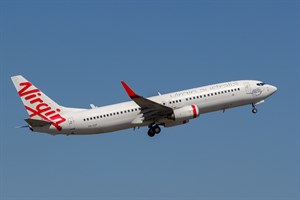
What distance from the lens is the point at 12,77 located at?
275 ft

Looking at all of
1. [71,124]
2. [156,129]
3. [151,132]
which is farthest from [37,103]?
[156,129]

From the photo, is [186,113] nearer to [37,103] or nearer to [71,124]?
[71,124]

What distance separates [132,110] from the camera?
81750mm

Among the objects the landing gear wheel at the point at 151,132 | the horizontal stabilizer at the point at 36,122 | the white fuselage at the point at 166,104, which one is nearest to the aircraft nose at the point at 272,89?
the white fuselage at the point at 166,104

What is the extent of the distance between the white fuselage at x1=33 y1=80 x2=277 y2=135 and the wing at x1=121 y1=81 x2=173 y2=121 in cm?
87

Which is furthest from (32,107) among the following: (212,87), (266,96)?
(266,96)

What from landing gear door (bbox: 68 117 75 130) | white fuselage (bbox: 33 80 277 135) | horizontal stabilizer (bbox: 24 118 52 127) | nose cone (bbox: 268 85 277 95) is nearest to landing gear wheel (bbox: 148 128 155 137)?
white fuselage (bbox: 33 80 277 135)

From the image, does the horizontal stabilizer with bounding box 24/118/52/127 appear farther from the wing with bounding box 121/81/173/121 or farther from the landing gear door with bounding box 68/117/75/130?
the wing with bounding box 121/81/173/121

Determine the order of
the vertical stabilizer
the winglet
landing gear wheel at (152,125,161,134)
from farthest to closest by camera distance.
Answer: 1. landing gear wheel at (152,125,161,134)
2. the vertical stabilizer
3. the winglet

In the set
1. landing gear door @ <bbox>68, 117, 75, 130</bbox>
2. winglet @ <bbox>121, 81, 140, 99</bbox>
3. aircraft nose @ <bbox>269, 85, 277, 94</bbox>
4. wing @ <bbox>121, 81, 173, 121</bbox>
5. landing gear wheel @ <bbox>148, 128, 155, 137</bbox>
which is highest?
aircraft nose @ <bbox>269, 85, 277, 94</bbox>

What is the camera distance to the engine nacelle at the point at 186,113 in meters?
81.1

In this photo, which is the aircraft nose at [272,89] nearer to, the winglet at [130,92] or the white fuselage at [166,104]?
the white fuselage at [166,104]

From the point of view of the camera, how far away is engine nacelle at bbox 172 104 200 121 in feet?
266

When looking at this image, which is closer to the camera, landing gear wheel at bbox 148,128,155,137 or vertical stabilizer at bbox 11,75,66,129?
vertical stabilizer at bbox 11,75,66,129
